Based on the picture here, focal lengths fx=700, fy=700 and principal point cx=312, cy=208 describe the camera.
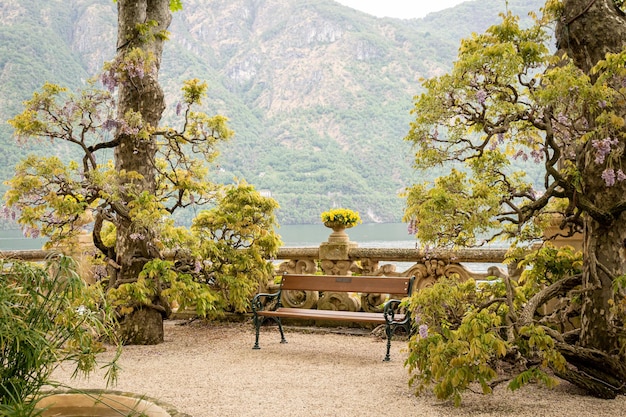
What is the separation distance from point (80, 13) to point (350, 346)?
46.0 metres

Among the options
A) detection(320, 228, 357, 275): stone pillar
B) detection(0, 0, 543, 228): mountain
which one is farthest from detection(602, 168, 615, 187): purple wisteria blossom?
detection(0, 0, 543, 228): mountain

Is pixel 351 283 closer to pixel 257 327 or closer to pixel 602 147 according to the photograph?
pixel 257 327

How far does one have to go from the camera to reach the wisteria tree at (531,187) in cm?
517

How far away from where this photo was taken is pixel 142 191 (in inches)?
343

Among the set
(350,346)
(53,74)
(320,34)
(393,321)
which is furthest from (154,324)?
(320,34)

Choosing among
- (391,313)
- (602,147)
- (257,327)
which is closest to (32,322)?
(602,147)

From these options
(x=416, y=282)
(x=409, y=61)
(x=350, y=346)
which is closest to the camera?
(x=350, y=346)

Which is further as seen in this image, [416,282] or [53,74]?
[53,74]

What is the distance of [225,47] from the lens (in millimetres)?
59656

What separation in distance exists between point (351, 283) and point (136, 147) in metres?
3.16

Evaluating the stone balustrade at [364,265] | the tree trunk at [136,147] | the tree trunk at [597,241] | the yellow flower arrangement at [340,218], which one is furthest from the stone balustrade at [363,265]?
the tree trunk at [597,241]

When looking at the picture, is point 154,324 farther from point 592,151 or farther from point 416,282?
point 592,151

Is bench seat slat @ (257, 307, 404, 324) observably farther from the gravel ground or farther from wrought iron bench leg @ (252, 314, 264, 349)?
the gravel ground

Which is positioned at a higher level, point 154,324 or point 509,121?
point 509,121
